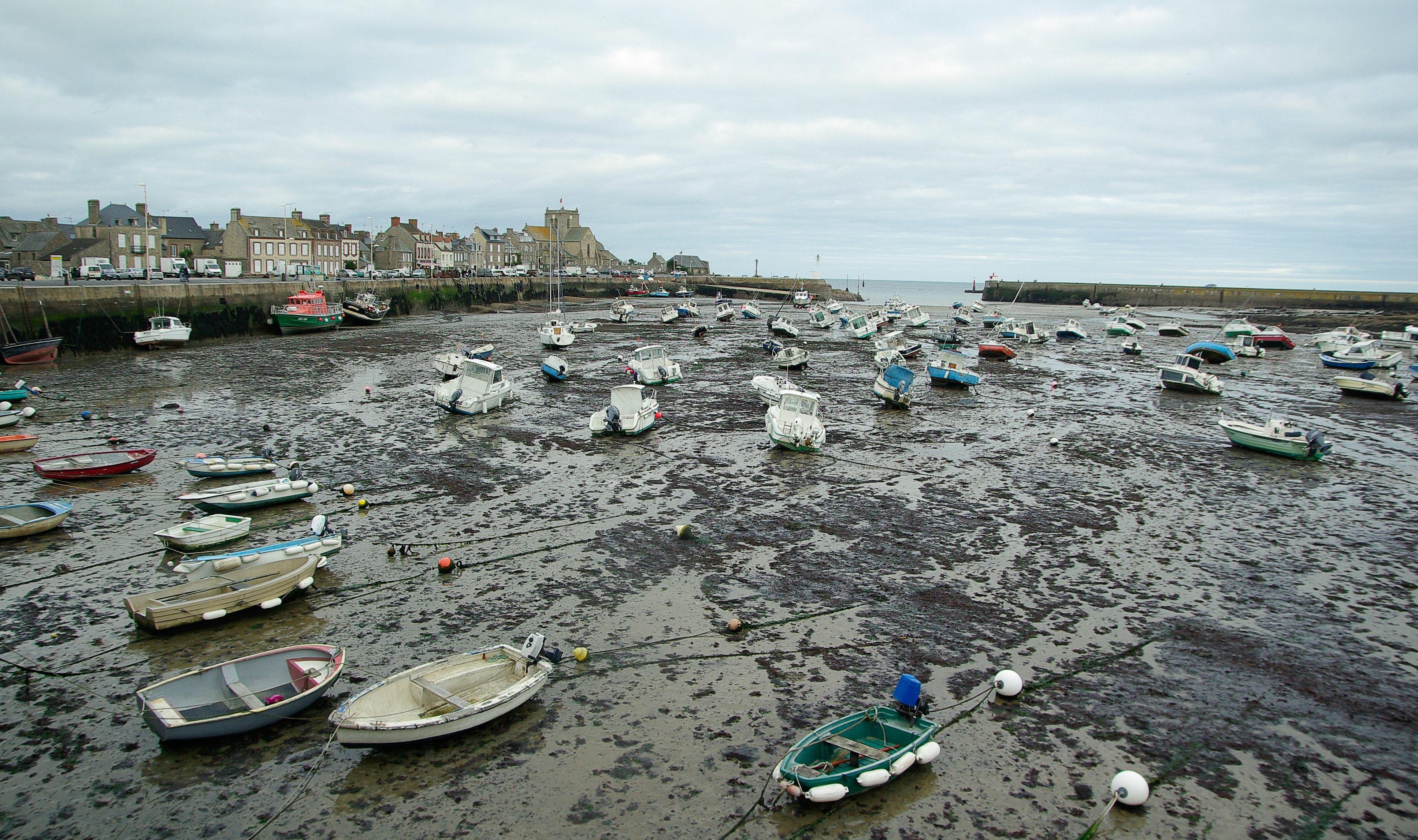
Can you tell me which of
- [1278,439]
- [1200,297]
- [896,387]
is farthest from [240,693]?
[1200,297]

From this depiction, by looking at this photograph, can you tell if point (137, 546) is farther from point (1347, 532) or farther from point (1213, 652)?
point (1347, 532)

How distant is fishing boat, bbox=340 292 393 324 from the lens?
56.1m

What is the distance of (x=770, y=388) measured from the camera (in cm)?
2819

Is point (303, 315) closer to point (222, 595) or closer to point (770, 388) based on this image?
point (770, 388)

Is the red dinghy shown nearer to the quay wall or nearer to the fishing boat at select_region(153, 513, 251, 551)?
the fishing boat at select_region(153, 513, 251, 551)

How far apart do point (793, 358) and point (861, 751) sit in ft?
102

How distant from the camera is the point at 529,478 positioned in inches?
715

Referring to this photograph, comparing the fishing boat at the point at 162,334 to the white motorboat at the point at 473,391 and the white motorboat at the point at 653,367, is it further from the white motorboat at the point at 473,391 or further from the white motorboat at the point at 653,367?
the white motorboat at the point at 653,367

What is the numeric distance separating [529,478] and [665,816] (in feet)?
39.1

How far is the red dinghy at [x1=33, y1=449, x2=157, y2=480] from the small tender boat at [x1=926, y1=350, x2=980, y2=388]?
96.5 feet

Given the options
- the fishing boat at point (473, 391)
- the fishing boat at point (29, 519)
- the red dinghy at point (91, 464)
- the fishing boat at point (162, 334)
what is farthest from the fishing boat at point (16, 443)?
the fishing boat at point (162, 334)

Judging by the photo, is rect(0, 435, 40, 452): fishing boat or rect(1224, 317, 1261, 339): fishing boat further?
rect(1224, 317, 1261, 339): fishing boat

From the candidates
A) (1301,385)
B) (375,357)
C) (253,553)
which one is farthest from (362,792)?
(1301,385)

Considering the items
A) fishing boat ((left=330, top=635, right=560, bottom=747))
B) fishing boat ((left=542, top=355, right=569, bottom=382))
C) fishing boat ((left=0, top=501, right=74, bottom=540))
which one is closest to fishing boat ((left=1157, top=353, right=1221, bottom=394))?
fishing boat ((left=542, top=355, right=569, bottom=382))
